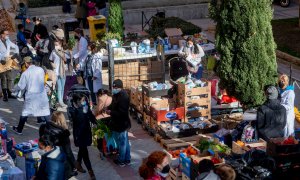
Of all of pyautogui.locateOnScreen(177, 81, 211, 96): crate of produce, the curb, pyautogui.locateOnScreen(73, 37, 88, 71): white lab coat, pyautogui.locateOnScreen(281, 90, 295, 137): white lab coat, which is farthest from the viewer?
the curb

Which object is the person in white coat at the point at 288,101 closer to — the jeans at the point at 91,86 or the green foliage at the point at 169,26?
the jeans at the point at 91,86

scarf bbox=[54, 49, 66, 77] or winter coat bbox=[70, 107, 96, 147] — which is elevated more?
scarf bbox=[54, 49, 66, 77]

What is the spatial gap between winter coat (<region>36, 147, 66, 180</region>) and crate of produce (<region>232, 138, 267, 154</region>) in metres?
3.63

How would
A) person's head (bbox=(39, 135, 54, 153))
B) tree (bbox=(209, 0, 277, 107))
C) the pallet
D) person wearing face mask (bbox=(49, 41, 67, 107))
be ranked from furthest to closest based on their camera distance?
person wearing face mask (bbox=(49, 41, 67, 107)) < the pallet < tree (bbox=(209, 0, 277, 107)) < person's head (bbox=(39, 135, 54, 153))

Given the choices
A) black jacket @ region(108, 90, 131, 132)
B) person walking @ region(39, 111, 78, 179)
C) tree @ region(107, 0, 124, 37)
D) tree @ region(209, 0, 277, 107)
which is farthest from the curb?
person walking @ region(39, 111, 78, 179)

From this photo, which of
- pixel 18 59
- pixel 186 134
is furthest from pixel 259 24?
pixel 18 59

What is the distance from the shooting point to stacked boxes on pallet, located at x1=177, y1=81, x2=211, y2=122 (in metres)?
15.7

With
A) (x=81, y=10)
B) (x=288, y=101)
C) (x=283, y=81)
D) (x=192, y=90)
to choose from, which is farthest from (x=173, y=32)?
(x=288, y=101)

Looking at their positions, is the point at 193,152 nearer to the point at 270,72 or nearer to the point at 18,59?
the point at 270,72

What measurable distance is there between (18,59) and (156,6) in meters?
10.6

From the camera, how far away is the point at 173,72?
1714 centimetres

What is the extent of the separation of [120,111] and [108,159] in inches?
58.4

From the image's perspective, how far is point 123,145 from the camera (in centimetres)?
1374

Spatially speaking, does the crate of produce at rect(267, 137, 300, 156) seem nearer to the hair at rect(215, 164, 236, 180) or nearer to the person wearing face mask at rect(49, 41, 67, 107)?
the hair at rect(215, 164, 236, 180)
